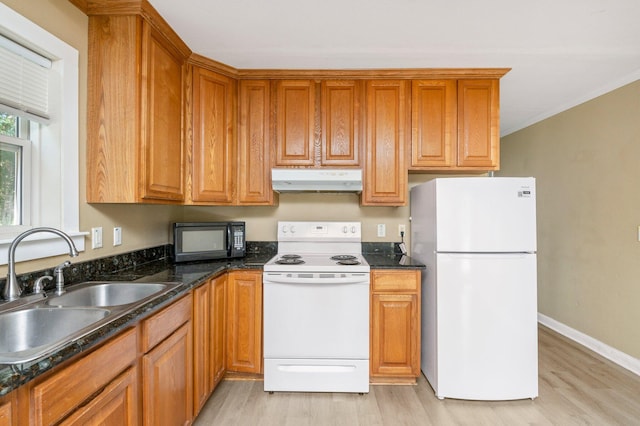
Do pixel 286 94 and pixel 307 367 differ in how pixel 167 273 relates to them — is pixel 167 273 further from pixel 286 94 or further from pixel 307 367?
pixel 286 94

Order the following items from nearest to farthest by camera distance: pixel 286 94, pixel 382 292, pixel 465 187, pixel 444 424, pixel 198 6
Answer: pixel 198 6 → pixel 444 424 → pixel 465 187 → pixel 382 292 → pixel 286 94

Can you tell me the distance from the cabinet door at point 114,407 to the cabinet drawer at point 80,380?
29 mm

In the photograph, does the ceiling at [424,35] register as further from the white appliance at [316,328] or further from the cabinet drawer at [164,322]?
the cabinet drawer at [164,322]

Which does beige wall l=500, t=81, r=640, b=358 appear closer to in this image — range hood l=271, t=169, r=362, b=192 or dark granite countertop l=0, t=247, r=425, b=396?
dark granite countertop l=0, t=247, r=425, b=396

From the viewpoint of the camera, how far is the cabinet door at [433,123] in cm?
250

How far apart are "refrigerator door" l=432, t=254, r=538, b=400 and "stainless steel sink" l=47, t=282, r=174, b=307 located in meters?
1.83

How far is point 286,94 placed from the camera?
2537 millimetres

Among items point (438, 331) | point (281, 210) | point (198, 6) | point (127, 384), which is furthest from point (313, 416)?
point (198, 6)

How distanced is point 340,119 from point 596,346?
309 cm

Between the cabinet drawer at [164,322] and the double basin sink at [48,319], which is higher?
the double basin sink at [48,319]

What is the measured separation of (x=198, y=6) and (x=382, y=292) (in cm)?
212

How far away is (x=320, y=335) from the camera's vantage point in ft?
7.20

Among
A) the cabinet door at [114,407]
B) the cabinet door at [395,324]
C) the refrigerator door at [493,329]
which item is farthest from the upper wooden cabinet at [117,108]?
the refrigerator door at [493,329]

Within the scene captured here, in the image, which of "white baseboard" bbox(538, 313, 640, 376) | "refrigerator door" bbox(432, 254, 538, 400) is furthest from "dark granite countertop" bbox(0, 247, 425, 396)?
"white baseboard" bbox(538, 313, 640, 376)
